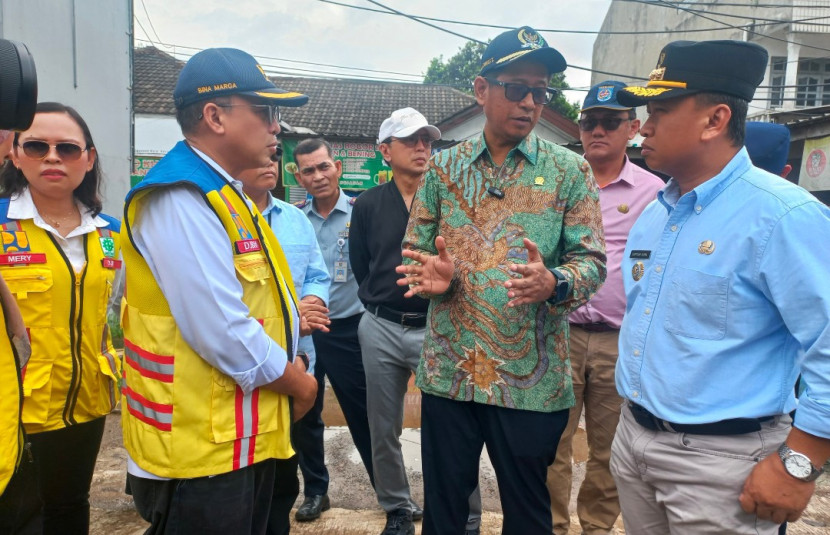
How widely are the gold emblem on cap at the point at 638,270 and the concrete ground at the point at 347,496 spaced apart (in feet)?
5.76

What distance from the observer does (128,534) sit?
2.96 metres

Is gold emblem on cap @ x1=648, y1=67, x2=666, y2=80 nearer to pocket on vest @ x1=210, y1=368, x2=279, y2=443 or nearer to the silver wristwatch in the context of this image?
the silver wristwatch

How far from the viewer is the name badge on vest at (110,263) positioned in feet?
7.93

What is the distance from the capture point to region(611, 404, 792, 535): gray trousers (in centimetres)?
→ 153

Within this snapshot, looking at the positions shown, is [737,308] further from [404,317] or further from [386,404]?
[386,404]

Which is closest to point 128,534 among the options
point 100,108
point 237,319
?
point 237,319

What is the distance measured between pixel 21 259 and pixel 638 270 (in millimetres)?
2308

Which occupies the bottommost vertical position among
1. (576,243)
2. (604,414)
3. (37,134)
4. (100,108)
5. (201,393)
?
(604,414)

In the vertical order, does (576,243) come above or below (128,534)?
above

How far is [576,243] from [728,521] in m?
0.98

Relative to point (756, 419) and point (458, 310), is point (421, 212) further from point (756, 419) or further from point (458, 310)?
point (756, 419)

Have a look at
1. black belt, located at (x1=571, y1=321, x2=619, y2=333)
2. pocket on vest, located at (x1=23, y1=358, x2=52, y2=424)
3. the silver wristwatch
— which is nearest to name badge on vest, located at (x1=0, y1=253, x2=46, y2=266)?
pocket on vest, located at (x1=23, y1=358, x2=52, y2=424)

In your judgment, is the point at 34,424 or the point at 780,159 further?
the point at 780,159

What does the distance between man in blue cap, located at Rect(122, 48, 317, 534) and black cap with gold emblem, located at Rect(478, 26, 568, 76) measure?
85 centimetres
